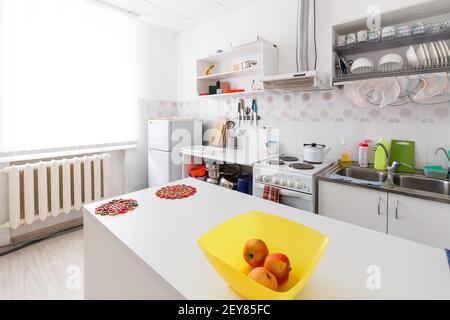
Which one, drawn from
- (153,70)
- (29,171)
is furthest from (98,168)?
(153,70)

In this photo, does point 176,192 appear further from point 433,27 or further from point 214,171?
point 433,27

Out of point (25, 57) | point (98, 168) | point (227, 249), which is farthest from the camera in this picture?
point (98, 168)

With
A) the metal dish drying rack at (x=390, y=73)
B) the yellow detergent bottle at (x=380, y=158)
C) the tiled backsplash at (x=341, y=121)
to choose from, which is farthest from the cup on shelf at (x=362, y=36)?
the yellow detergent bottle at (x=380, y=158)

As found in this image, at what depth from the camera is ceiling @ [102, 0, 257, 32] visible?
9.30 ft

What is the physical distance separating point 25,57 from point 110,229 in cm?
241

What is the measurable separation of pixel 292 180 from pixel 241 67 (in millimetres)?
1542

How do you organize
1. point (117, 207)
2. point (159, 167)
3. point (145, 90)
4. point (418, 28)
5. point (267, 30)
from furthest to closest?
point (145, 90), point (159, 167), point (267, 30), point (418, 28), point (117, 207)

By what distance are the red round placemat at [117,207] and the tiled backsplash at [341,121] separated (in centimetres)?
189

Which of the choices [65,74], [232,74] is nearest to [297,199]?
[232,74]

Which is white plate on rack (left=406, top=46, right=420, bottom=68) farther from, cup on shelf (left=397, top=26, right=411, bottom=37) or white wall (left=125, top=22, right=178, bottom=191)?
white wall (left=125, top=22, right=178, bottom=191)

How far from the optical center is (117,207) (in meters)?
1.21

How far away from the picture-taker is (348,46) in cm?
195
